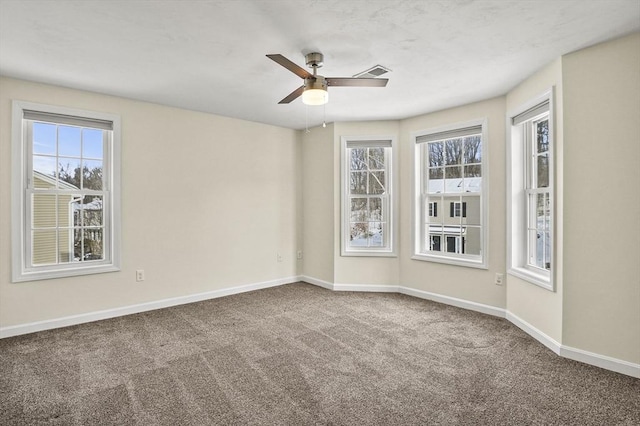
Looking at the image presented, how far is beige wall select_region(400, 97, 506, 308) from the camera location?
3.90 metres

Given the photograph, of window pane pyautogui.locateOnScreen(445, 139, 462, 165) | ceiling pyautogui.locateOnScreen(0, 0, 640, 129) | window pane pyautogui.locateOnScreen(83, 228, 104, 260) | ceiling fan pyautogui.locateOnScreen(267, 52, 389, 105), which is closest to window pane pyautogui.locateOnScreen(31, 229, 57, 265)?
window pane pyautogui.locateOnScreen(83, 228, 104, 260)

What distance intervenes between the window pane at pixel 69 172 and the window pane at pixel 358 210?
3.54m

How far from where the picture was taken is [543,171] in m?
3.39

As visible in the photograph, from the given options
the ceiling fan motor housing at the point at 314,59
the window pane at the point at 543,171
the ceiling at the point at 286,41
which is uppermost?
the ceiling at the point at 286,41

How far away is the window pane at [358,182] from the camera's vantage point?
16.8 feet

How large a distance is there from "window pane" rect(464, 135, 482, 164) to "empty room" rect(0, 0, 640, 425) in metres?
0.02

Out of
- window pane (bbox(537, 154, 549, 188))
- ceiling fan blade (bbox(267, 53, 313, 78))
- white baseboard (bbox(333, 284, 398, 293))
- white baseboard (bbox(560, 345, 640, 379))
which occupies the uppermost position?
ceiling fan blade (bbox(267, 53, 313, 78))

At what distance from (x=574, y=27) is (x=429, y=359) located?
276cm

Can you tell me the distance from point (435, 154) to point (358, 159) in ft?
3.71

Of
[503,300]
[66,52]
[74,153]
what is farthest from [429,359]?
[74,153]

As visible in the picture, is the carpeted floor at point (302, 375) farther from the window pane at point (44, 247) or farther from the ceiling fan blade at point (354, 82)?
the ceiling fan blade at point (354, 82)

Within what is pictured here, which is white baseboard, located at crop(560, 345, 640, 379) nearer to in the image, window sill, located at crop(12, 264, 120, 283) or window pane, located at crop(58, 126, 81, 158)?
window sill, located at crop(12, 264, 120, 283)

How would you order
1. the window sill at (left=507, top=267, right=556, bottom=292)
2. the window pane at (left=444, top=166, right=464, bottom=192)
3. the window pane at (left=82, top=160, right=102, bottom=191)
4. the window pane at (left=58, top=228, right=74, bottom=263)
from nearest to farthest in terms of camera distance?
the window sill at (left=507, top=267, right=556, bottom=292)
the window pane at (left=58, top=228, right=74, bottom=263)
the window pane at (left=82, top=160, right=102, bottom=191)
the window pane at (left=444, top=166, right=464, bottom=192)

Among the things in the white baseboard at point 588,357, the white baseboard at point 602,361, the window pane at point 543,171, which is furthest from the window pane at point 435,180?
the white baseboard at point 602,361
